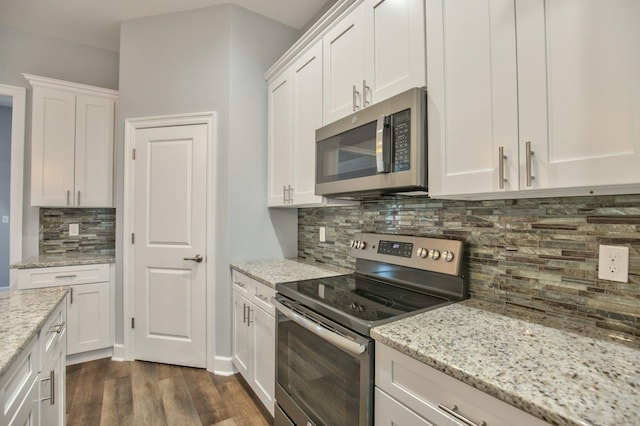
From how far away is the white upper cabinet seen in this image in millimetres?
1306

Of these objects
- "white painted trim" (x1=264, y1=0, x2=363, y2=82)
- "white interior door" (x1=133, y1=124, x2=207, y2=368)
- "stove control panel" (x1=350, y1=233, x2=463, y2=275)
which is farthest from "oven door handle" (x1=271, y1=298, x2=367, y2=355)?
"white painted trim" (x1=264, y1=0, x2=363, y2=82)

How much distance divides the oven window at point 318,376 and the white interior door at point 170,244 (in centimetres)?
119

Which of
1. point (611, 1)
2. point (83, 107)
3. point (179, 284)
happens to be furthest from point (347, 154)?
point (83, 107)

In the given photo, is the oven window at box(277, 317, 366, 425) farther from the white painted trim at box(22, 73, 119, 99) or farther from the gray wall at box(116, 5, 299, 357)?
the white painted trim at box(22, 73, 119, 99)

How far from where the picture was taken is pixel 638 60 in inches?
29.9

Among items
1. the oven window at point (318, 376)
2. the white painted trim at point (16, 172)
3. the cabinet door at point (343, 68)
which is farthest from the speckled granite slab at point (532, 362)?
the white painted trim at point (16, 172)

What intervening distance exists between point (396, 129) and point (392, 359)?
0.89 m

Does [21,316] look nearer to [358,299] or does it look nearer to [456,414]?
[358,299]

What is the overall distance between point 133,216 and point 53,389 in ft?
5.22

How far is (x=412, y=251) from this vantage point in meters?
1.55

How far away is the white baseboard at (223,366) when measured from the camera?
241cm

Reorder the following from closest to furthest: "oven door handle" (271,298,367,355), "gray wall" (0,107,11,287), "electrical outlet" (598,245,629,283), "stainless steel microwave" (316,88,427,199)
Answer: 1. "electrical outlet" (598,245,629,283)
2. "oven door handle" (271,298,367,355)
3. "stainless steel microwave" (316,88,427,199)
4. "gray wall" (0,107,11,287)

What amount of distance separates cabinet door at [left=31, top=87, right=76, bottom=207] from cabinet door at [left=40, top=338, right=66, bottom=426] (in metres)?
1.88

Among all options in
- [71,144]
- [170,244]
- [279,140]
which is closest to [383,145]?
[279,140]
